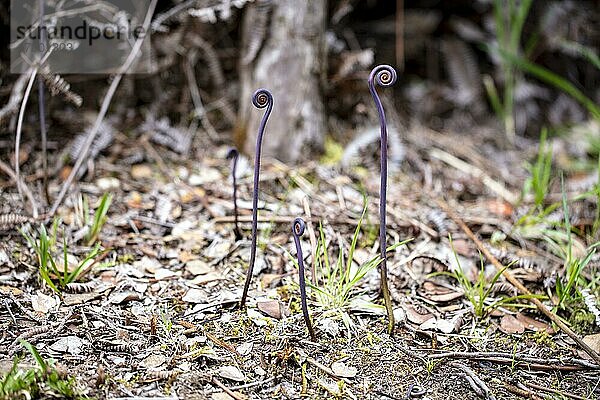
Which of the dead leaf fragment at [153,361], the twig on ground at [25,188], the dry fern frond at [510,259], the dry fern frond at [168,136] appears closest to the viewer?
the dead leaf fragment at [153,361]

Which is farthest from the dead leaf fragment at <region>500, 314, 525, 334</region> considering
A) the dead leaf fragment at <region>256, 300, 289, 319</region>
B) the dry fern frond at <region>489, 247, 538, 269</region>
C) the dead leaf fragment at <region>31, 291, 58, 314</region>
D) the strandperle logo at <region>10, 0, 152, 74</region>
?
the strandperle logo at <region>10, 0, 152, 74</region>

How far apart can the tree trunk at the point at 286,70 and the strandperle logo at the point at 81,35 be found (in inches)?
22.3

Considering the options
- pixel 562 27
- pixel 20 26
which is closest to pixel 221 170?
pixel 20 26

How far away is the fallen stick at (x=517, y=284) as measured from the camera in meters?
1.97

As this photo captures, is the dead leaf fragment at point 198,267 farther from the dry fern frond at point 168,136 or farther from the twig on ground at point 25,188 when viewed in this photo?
the dry fern frond at point 168,136

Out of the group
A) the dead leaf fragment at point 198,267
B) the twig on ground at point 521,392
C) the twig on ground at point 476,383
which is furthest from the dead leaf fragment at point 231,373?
the twig on ground at point 521,392

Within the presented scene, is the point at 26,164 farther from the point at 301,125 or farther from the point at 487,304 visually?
the point at 487,304

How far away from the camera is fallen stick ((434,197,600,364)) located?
197 cm

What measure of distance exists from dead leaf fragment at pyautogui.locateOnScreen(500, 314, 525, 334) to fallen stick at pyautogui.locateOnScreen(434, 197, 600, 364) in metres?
0.09

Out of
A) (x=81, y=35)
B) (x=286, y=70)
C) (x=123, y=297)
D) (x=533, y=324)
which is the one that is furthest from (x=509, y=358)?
(x=81, y=35)

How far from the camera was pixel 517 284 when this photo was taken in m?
2.21

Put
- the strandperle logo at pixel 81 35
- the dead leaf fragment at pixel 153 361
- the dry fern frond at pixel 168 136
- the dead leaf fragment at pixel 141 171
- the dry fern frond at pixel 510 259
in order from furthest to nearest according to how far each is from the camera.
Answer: the dry fern frond at pixel 168 136 < the dead leaf fragment at pixel 141 171 < the strandperle logo at pixel 81 35 < the dry fern frond at pixel 510 259 < the dead leaf fragment at pixel 153 361

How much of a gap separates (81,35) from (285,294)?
1.80m

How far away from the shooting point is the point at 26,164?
291 centimetres
